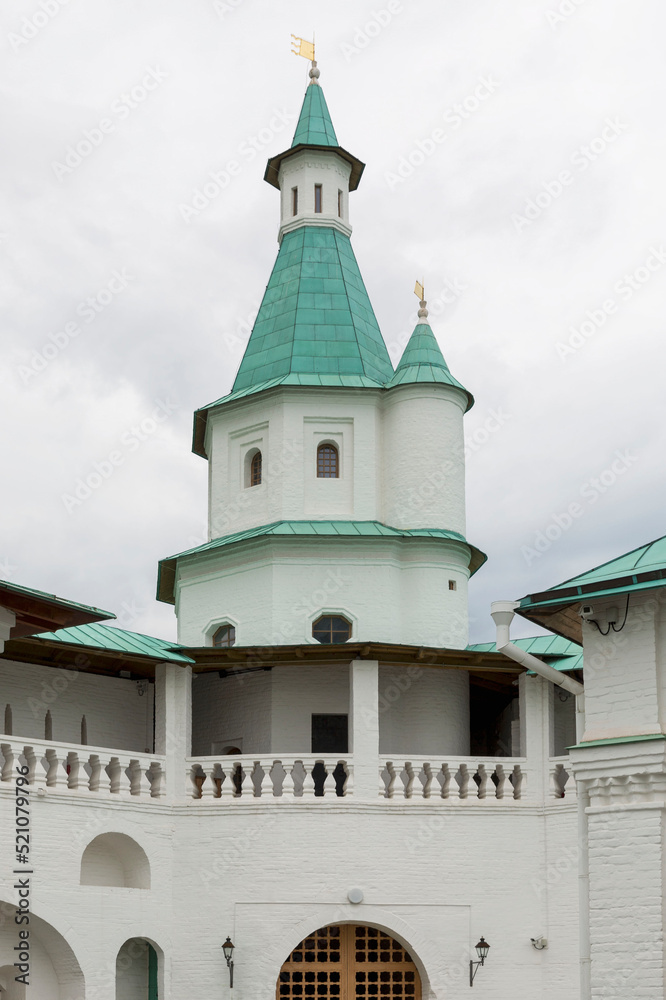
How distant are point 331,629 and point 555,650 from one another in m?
4.12

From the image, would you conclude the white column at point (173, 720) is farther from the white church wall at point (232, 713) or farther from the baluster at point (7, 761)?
the baluster at point (7, 761)

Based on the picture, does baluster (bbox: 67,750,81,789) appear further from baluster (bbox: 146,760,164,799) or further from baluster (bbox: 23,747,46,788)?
baluster (bbox: 146,760,164,799)

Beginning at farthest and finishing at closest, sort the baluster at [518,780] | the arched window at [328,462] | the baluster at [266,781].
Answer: the arched window at [328,462], the baluster at [518,780], the baluster at [266,781]

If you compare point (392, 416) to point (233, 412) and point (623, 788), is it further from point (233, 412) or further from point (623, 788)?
point (623, 788)

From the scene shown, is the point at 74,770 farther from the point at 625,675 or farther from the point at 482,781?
the point at 625,675

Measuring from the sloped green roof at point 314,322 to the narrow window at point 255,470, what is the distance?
1.33m

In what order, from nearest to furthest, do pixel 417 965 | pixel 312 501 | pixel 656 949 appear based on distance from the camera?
1. pixel 656 949
2. pixel 417 965
3. pixel 312 501

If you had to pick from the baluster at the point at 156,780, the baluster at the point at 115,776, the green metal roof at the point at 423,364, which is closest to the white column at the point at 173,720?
the baluster at the point at 156,780

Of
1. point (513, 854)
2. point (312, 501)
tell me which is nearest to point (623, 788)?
point (513, 854)

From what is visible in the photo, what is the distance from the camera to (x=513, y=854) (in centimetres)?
2241

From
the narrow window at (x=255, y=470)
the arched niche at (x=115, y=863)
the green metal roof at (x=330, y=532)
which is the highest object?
the narrow window at (x=255, y=470)

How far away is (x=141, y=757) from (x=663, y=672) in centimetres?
981

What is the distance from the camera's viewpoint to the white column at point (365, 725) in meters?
22.4

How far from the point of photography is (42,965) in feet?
68.3
